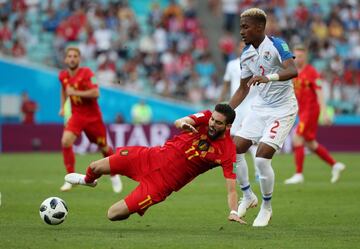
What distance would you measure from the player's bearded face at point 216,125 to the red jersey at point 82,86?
6.05m

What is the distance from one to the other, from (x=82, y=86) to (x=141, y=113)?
50.4 feet

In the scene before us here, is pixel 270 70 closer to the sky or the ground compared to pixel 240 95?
closer to the sky

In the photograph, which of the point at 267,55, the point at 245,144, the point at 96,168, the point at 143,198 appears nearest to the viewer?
the point at 143,198

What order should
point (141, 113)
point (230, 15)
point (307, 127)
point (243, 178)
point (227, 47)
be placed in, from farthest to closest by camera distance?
point (230, 15) < point (227, 47) < point (141, 113) < point (307, 127) < point (243, 178)

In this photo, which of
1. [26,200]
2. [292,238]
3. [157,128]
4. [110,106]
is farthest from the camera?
[110,106]

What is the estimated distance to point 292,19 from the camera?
36031 millimetres

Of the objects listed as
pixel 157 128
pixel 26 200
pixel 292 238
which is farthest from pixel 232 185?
pixel 157 128

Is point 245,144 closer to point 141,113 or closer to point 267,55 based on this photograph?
point 267,55

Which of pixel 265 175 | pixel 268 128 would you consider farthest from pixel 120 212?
pixel 268 128

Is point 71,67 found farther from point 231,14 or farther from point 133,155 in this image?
point 231,14

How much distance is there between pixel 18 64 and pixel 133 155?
71.3 ft

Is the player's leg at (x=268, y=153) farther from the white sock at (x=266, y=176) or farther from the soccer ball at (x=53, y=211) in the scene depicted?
the soccer ball at (x=53, y=211)

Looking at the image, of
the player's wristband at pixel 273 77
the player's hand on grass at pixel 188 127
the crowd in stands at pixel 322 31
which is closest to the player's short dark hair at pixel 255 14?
the player's wristband at pixel 273 77

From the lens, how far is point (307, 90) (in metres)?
19.0
